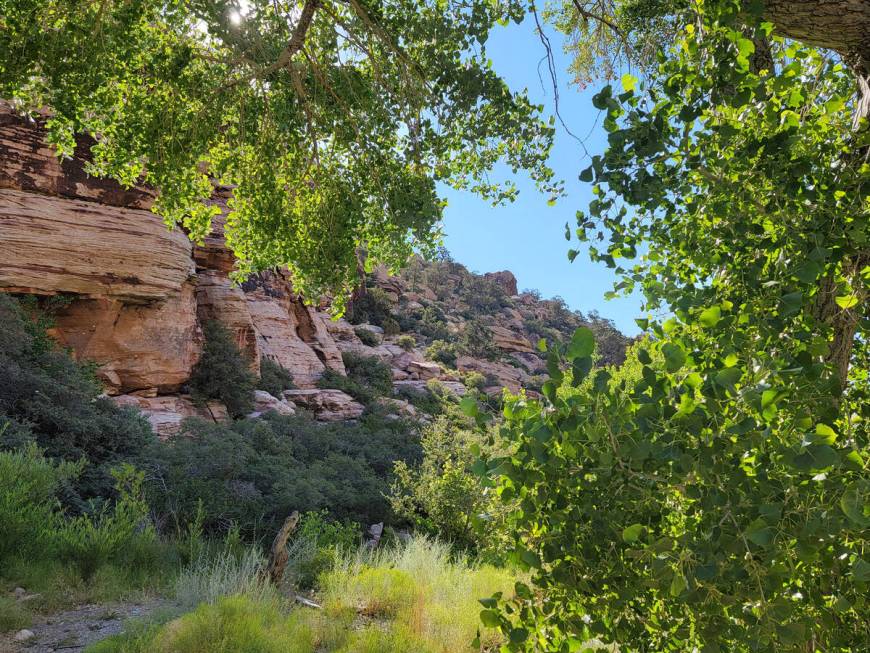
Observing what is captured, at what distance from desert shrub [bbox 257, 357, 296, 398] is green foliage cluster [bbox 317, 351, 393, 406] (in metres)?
1.58

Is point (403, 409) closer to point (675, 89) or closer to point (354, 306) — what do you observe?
point (354, 306)

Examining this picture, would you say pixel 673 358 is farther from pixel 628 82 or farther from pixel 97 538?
pixel 97 538

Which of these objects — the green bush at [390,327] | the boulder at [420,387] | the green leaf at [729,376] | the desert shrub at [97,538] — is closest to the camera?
the green leaf at [729,376]

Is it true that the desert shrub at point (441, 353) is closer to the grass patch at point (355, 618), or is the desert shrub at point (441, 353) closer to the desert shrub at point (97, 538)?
the grass patch at point (355, 618)

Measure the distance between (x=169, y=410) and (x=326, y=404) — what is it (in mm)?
6102

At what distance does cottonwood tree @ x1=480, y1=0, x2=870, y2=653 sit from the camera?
3.50 ft

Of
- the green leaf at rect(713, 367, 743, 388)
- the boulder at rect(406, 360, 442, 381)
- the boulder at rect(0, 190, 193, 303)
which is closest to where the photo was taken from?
the green leaf at rect(713, 367, 743, 388)

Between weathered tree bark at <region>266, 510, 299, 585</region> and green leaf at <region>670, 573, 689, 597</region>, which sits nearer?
green leaf at <region>670, 573, 689, 597</region>

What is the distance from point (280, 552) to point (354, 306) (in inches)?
1135

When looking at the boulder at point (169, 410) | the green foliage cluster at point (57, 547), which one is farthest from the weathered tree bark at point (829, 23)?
the boulder at point (169, 410)

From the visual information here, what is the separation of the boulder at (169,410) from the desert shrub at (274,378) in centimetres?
307

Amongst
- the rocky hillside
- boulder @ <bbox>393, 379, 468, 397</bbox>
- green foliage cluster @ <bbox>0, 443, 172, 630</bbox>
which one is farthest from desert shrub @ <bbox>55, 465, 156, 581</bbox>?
boulder @ <bbox>393, 379, 468, 397</bbox>

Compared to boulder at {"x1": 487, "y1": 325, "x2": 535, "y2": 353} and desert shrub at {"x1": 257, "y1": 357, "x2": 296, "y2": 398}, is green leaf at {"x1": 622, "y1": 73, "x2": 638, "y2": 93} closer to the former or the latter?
desert shrub at {"x1": 257, "y1": 357, "x2": 296, "y2": 398}

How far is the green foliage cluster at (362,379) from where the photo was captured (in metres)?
21.9
